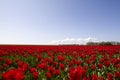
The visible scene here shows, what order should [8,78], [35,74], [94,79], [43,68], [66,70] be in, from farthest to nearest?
[66,70] → [43,68] → [35,74] → [94,79] → [8,78]

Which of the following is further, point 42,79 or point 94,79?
point 42,79

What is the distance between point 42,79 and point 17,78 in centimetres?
198

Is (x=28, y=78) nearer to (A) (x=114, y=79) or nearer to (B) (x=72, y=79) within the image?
(A) (x=114, y=79)

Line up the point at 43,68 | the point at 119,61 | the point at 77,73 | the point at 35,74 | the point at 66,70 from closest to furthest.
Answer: the point at 77,73 < the point at 35,74 < the point at 43,68 < the point at 66,70 < the point at 119,61

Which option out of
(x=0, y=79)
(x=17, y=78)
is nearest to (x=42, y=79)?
(x=0, y=79)

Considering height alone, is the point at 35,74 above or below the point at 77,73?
below

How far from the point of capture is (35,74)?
4180 millimetres

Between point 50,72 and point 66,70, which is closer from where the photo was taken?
point 50,72

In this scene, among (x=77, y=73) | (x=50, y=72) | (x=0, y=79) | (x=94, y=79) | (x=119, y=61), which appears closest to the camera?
(x=77, y=73)

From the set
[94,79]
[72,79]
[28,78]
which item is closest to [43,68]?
[28,78]

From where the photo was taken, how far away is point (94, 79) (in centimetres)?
301

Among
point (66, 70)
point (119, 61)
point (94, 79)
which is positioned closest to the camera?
point (94, 79)

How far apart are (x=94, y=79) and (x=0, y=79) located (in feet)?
9.06

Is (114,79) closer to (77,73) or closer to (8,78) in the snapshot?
(77,73)
